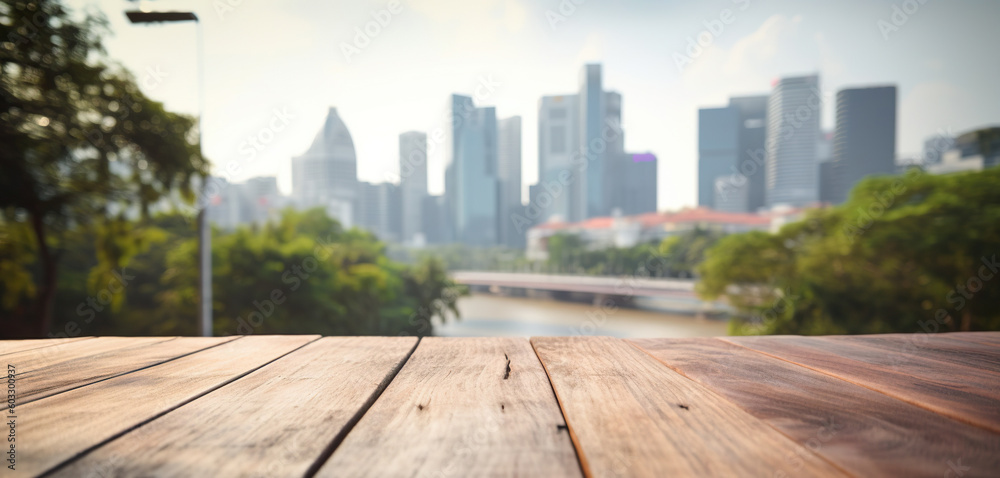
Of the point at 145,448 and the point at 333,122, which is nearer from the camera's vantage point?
the point at 145,448

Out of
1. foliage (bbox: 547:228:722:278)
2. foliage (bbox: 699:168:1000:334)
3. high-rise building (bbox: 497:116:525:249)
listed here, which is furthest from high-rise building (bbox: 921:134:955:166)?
high-rise building (bbox: 497:116:525:249)

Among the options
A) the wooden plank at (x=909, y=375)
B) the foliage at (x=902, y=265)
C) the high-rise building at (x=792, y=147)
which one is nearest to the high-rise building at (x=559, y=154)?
the high-rise building at (x=792, y=147)

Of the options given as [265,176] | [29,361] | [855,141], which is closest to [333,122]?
[265,176]

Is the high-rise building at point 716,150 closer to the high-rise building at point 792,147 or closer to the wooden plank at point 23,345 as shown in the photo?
the high-rise building at point 792,147

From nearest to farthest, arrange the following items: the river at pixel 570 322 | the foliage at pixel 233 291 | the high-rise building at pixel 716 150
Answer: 1. the foliage at pixel 233 291
2. the river at pixel 570 322
3. the high-rise building at pixel 716 150

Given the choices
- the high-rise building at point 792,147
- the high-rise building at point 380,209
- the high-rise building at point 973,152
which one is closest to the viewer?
the high-rise building at point 973,152

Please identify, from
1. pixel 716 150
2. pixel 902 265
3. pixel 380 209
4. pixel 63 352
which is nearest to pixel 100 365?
pixel 63 352

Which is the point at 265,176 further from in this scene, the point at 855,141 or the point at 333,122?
the point at 855,141
